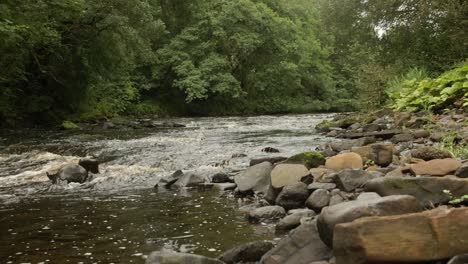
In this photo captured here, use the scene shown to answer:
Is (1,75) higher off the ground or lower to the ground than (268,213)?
higher

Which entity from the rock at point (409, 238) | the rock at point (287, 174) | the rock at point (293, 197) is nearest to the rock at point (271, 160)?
the rock at point (287, 174)

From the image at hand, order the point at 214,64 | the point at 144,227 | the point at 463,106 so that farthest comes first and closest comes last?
the point at 214,64 → the point at 463,106 → the point at 144,227

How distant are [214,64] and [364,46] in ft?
38.3

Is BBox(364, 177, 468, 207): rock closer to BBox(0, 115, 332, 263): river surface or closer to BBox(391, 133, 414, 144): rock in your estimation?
BBox(0, 115, 332, 263): river surface

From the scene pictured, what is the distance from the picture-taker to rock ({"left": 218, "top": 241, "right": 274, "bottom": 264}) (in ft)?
13.1

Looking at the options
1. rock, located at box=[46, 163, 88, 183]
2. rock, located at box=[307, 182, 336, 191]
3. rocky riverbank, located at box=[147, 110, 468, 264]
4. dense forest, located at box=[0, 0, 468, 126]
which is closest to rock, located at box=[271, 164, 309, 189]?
rocky riverbank, located at box=[147, 110, 468, 264]

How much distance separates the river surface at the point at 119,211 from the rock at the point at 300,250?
72cm

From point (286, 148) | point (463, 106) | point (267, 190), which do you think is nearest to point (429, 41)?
point (463, 106)

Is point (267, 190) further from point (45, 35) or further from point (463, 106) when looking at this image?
point (45, 35)

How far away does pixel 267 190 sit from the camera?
20.9 feet

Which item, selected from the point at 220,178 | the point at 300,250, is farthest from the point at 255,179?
the point at 300,250

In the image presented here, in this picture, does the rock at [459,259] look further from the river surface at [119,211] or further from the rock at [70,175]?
the rock at [70,175]

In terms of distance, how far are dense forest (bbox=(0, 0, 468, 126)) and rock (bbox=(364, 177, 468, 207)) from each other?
8189mm

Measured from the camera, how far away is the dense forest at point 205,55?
17.8m
